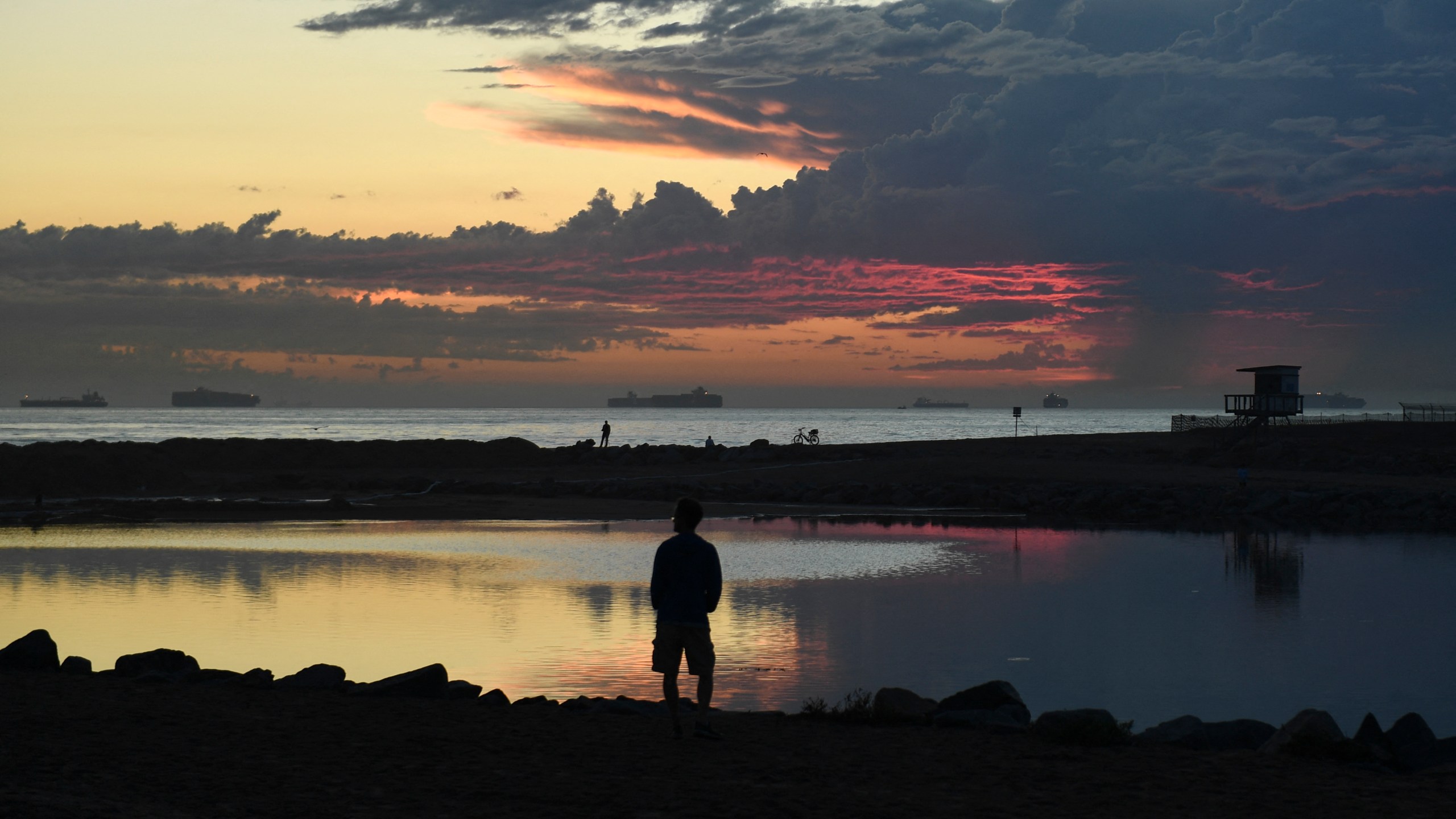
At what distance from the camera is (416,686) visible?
11.3 metres

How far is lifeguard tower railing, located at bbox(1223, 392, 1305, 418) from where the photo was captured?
57.3 metres

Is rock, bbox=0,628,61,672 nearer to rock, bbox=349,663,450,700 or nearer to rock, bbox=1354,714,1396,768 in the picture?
rock, bbox=349,663,450,700

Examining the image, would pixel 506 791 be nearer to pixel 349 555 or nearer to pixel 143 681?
pixel 143 681

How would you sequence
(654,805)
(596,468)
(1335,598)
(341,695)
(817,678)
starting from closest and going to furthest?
(654,805) → (341,695) → (817,678) → (1335,598) → (596,468)

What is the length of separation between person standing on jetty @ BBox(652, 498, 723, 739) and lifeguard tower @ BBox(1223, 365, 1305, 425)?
53106 millimetres

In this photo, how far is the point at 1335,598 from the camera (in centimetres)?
2044

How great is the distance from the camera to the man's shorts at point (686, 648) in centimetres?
977

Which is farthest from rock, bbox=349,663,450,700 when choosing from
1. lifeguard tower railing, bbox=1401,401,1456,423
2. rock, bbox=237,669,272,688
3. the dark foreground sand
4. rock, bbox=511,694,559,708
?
lifeguard tower railing, bbox=1401,401,1456,423

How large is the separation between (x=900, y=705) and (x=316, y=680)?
5618 millimetres

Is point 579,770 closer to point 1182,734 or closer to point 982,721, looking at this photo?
point 982,721

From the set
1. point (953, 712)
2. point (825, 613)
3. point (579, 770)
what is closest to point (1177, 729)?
point (953, 712)

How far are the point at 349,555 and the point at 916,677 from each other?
603 inches

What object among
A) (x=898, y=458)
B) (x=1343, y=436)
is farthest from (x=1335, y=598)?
(x=1343, y=436)

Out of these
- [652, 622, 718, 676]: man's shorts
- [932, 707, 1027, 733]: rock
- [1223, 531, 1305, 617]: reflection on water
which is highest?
[652, 622, 718, 676]: man's shorts
